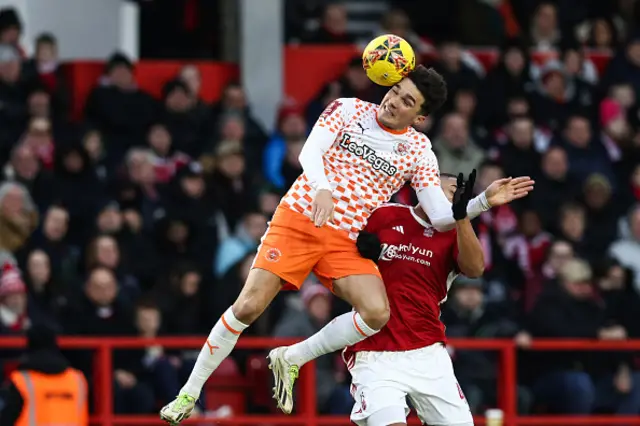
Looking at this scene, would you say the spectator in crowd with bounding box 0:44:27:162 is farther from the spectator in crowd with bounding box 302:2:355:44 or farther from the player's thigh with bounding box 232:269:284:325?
the player's thigh with bounding box 232:269:284:325

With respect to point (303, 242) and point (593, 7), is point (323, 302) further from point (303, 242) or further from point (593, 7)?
point (593, 7)

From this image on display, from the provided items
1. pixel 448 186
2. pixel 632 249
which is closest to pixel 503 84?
pixel 632 249

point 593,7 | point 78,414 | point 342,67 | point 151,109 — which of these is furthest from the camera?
point 593,7

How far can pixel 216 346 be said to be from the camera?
1016 cm

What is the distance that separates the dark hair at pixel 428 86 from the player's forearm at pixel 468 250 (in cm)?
69

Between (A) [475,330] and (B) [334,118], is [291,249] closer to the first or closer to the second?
(B) [334,118]

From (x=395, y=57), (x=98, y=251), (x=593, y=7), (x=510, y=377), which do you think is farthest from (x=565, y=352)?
(x=593, y=7)

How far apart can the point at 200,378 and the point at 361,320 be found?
106cm

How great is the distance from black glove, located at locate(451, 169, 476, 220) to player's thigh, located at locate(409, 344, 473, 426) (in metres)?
0.86

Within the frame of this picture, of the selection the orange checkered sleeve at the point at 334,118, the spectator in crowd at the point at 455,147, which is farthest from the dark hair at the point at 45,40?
the orange checkered sleeve at the point at 334,118

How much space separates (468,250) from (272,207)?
497 centimetres

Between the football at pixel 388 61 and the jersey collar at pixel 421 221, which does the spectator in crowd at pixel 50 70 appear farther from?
the football at pixel 388 61

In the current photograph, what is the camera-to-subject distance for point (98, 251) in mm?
13820

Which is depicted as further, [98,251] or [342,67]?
[342,67]
